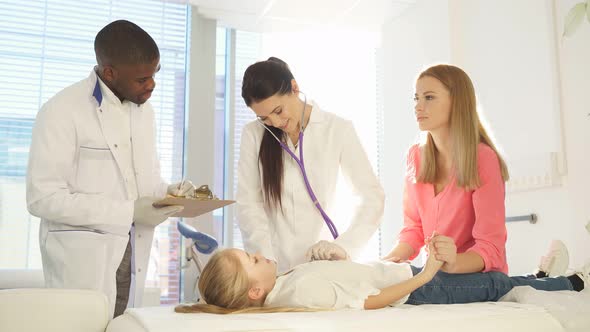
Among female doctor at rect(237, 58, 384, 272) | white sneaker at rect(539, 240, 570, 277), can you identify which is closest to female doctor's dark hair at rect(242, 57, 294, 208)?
female doctor at rect(237, 58, 384, 272)

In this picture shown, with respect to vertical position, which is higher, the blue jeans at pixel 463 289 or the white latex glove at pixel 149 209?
the white latex glove at pixel 149 209

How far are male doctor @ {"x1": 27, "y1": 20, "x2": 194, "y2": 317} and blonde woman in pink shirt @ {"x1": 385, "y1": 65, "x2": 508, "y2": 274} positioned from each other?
811mm

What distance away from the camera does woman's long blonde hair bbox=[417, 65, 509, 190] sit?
188 cm

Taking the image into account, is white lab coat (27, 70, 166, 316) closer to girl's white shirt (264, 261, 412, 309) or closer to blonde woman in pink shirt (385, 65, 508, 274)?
girl's white shirt (264, 261, 412, 309)

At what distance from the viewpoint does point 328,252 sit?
1.79 m

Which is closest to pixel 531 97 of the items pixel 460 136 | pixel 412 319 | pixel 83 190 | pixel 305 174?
pixel 460 136

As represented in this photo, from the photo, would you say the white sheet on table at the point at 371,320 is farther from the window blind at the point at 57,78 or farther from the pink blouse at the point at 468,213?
the window blind at the point at 57,78

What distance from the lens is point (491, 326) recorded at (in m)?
1.37

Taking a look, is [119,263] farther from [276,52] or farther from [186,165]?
[276,52]

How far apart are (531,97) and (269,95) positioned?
158 centimetres

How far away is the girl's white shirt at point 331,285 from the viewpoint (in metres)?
1.50

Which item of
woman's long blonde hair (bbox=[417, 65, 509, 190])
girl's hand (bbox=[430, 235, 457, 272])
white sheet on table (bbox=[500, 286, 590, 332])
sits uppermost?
woman's long blonde hair (bbox=[417, 65, 509, 190])

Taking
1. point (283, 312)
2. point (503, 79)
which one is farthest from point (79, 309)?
point (503, 79)

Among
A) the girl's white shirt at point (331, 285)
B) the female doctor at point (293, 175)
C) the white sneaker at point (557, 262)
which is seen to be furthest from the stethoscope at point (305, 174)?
the white sneaker at point (557, 262)
